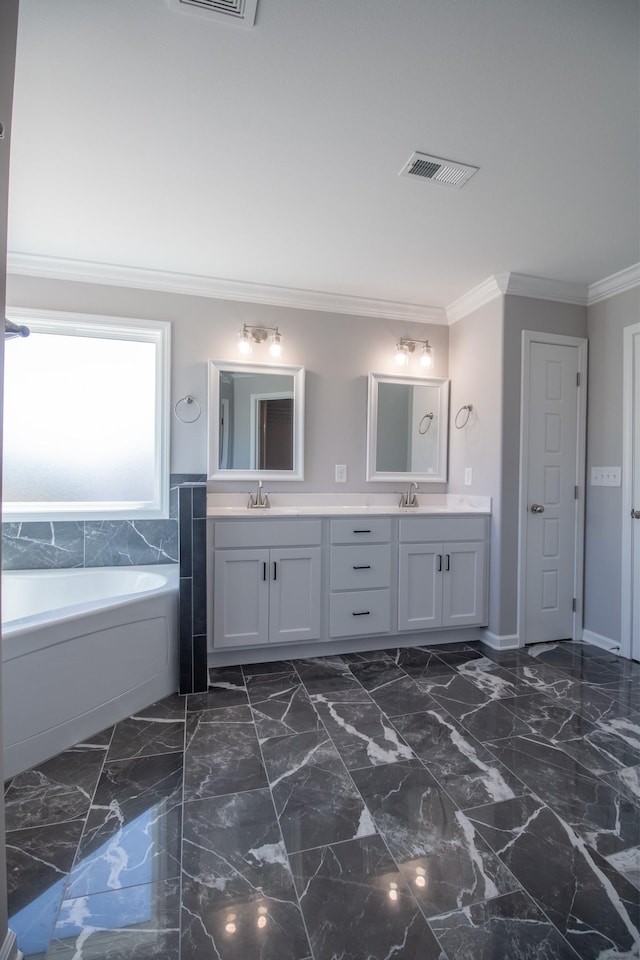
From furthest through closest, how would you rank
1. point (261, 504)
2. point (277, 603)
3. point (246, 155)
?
1. point (261, 504)
2. point (277, 603)
3. point (246, 155)

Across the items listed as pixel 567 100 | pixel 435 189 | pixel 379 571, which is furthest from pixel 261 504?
pixel 567 100

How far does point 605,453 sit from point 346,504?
1793mm

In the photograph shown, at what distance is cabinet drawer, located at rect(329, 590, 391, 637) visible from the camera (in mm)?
2787

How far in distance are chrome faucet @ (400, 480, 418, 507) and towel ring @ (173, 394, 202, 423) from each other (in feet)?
5.32

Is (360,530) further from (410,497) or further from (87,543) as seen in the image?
(87,543)

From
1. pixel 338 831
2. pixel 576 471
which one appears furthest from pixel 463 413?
pixel 338 831

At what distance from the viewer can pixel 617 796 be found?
1558 mm

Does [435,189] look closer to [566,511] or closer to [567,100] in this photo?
[567,100]

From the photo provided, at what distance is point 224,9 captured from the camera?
1.26 metres

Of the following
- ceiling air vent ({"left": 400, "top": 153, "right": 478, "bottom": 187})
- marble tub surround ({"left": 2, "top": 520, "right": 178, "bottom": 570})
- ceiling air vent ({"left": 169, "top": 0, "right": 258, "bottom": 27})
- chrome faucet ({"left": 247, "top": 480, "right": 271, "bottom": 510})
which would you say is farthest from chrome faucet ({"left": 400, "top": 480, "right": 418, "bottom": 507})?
ceiling air vent ({"left": 169, "top": 0, "right": 258, "bottom": 27})

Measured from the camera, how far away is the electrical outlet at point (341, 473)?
3.29 m

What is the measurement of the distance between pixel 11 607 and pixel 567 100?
3.46 meters

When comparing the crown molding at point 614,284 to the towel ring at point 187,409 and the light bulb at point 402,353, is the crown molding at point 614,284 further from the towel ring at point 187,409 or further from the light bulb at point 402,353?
the towel ring at point 187,409

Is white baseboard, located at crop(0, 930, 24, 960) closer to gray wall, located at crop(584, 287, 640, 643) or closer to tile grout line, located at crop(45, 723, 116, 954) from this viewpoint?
tile grout line, located at crop(45, 723, 116, 954)
